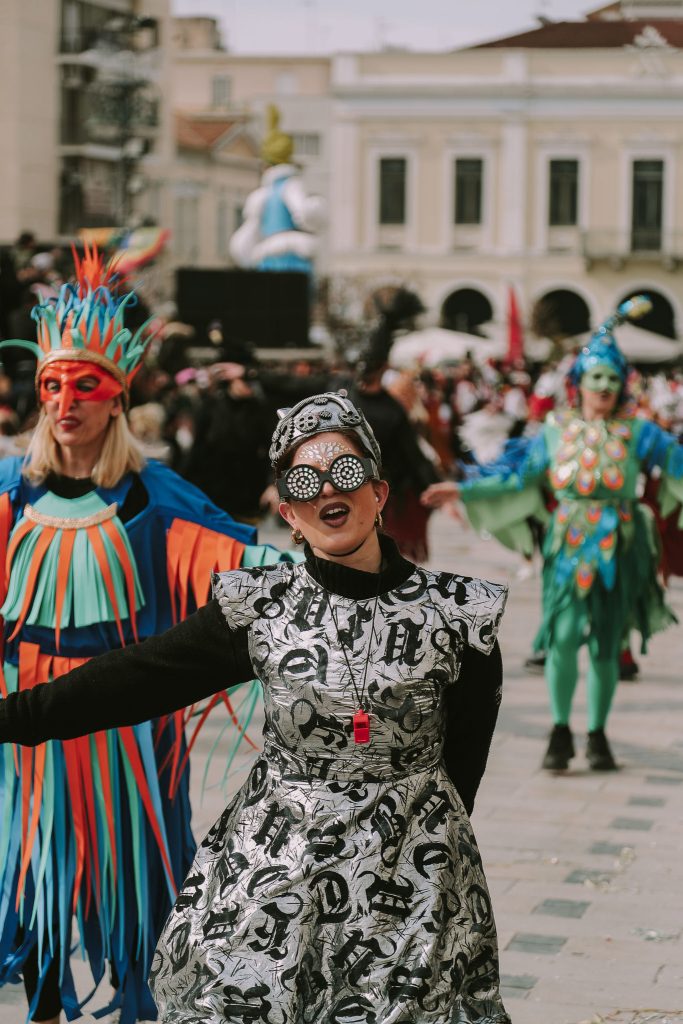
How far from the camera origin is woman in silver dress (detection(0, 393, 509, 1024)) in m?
2.77

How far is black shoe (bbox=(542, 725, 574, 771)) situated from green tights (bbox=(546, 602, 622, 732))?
0.04 m

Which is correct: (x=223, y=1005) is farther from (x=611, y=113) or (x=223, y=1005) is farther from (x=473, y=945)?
(x=611, y=113)

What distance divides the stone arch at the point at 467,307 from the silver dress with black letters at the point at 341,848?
172 feet

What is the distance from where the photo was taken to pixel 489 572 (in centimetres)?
1429

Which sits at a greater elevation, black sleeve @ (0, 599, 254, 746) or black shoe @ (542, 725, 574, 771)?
black sleeve @ (0, 599, 254, 746)

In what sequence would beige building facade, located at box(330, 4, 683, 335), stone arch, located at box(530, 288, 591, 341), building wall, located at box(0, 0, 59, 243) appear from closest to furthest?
building wall, located at box(0, 0, 59, 243), beige building facade, located at box(330, 4, 683, 335), stone arch, located at box(530, 288, 591, 341)

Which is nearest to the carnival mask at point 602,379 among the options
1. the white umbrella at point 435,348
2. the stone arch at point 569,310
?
the white umbrella at point 435,348

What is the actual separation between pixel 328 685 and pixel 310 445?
41cm

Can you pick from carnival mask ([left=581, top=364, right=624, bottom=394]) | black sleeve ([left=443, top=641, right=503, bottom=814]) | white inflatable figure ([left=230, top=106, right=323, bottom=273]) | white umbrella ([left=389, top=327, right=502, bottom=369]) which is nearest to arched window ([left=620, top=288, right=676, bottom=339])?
white umbrella ([left=389, top=327, right=502, bottom=369])

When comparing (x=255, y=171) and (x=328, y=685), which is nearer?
(x=328, y=685)

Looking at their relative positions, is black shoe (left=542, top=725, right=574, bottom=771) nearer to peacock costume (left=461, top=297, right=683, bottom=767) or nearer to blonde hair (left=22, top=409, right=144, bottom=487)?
peacock costume (left=461, top=297, right=683, bottom=767)

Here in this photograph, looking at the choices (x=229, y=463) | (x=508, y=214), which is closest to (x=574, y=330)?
(x=508, y=214)

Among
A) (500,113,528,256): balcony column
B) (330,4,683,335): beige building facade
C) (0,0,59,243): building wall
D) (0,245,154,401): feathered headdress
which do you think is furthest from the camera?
(500,113,528,256): balcony column

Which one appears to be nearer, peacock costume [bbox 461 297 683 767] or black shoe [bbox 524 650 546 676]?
→ peacock costume [bbox 461 297 683 767]
